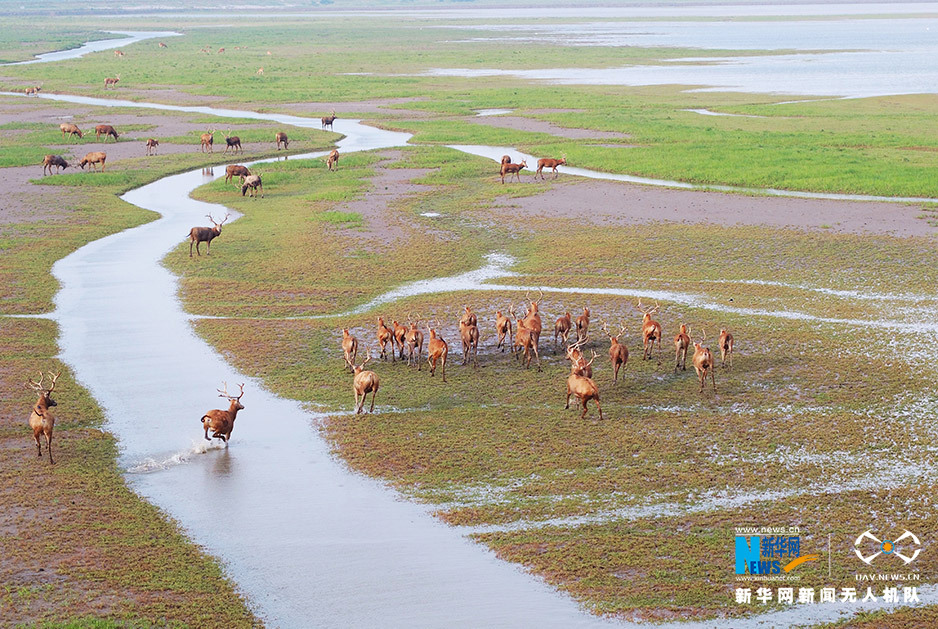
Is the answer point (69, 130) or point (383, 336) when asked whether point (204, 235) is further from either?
point (69, 130)

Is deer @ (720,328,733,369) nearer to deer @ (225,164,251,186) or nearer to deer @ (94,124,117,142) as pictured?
deer @ (225,164,251,186)

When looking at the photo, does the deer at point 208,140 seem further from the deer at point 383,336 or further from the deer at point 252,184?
the deer at point 383,336

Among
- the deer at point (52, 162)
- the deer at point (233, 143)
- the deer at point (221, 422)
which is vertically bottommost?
the deer at point (221, 422)

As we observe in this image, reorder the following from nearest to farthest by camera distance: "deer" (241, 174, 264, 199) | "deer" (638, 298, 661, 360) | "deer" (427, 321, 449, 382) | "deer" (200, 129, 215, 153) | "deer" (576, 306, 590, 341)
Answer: "deer" (427, 321, 449, 382)
"deer" (638, 298, 661, 360)
"deer" (576, 306, 590, 341)
"deer" (241, 174, 264, 199)
"deer" (200, 129, 215, 153)

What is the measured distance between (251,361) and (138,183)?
24953 millimetres

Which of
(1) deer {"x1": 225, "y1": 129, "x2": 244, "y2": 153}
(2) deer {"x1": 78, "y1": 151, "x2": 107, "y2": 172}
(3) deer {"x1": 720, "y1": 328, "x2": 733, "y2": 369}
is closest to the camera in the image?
(3) deer {"x1": 720, "y1": 328, "x2": 733, "y2": 369}

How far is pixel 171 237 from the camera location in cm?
3309

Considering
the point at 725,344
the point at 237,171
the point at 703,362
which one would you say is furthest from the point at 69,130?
the point at 703,362

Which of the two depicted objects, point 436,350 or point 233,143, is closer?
point 436,350

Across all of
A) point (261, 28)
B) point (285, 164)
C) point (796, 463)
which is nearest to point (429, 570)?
point (796, 463)

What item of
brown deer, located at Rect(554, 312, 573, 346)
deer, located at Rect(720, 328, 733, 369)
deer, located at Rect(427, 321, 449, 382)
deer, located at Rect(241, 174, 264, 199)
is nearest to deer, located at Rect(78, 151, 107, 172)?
deer, located at Rect(241, 174, 264, 199)

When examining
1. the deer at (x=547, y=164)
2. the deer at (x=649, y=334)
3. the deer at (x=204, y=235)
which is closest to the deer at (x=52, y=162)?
the deer at (x=204, y=235)

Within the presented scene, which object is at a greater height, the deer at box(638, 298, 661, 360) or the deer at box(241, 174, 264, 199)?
the deer at box(241, 174, 264, 199)

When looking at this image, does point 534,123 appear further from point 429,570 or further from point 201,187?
point 429,570
